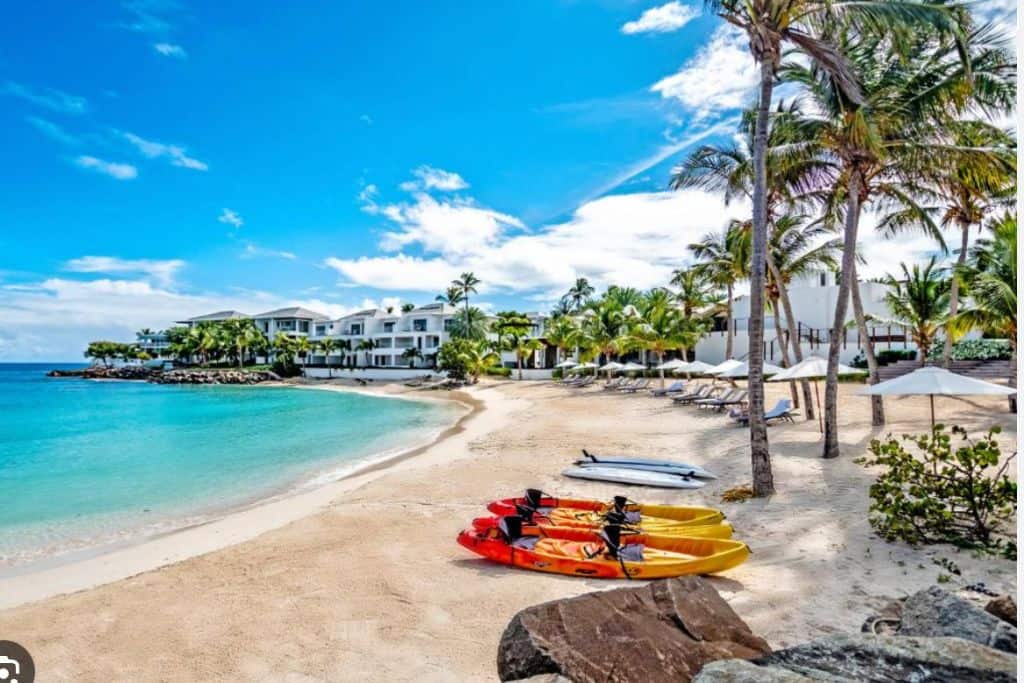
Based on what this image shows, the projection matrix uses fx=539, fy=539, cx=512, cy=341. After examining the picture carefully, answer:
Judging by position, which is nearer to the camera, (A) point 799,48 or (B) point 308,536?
(B) point 308,536

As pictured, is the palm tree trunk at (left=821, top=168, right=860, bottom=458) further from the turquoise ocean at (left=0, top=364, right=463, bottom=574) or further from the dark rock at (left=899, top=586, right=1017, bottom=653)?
the turquoise ocean at (left=0, top=364, right=463, bottom=574)

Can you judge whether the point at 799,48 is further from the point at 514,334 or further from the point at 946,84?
the point at 514,334

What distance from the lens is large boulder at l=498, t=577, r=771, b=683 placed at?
3.32m

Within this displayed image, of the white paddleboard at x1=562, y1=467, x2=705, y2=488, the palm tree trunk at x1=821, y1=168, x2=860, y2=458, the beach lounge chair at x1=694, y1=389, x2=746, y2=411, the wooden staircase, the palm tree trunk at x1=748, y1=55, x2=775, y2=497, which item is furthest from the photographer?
the wooden staircase

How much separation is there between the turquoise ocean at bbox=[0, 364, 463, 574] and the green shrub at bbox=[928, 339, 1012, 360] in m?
26.8

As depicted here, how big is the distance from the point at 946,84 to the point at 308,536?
51.1 ft

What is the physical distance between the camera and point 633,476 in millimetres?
11227

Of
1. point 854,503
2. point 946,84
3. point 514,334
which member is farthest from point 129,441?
point 514,334

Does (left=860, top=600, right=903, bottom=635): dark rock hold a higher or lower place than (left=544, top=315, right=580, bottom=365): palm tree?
lower

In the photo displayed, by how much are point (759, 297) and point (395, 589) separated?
745 cm

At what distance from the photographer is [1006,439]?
1344cm

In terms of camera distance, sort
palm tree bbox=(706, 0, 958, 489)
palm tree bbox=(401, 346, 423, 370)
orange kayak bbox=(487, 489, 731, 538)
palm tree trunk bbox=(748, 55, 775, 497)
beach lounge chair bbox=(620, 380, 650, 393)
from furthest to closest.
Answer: palm tree bbox=(401, 346, 423, 370) → beach lounge chair bbox=(620, 380, 650, 393) → palm tree trunk bbox=(748, 55, 775, 497) → palm tree bbox=(706, 0, 958, 489) → orange kayak bbox=(487, 489, 731, 538)

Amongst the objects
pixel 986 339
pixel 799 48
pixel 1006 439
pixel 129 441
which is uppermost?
pixel 799 48

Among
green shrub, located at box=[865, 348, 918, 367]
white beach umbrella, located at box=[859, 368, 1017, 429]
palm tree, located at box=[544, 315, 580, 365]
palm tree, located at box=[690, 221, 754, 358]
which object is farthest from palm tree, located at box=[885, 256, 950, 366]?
palm tree, located at box=[544, 315, 580, 365]
